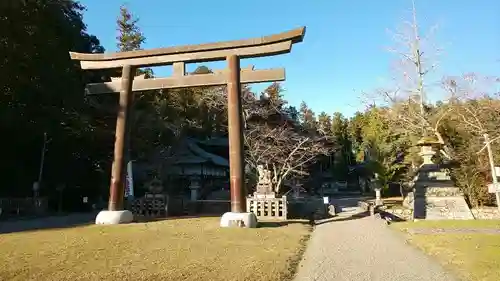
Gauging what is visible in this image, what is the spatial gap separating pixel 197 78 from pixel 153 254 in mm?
7752

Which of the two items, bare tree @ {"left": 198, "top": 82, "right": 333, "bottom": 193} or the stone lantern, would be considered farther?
bare tree @ {"left": 198, "top": 82, "right": 333, "bottom": 193}

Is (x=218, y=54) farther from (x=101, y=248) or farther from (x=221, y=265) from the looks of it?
(x=221, y=265)

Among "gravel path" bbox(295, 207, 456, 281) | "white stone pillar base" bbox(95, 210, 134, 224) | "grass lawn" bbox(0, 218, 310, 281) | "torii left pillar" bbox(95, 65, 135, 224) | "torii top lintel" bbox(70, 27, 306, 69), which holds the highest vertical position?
"torii top lintel" bbox(70, 27, 306, 69)

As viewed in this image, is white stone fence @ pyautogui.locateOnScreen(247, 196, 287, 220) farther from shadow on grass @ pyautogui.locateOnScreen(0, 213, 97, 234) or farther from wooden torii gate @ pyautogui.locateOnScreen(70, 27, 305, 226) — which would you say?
shadow on grass @ pyautogui.locateOnScreen(0, 213, 97, 234)

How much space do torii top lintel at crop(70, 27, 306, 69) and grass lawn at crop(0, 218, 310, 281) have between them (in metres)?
5.97

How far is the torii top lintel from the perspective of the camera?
12.6m

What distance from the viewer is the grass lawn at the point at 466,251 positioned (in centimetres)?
609

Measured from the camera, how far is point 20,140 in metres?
20.7

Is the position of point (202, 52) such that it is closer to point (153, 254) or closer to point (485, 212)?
point (153, 254)

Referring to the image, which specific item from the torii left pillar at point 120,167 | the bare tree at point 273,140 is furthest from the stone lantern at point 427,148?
the torii left pillar at point 120,167

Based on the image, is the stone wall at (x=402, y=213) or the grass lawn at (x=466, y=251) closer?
the grass lawn at (x=466, y=251)

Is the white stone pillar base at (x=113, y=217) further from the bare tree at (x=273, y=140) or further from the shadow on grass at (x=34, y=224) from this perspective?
the bare tree at (x=273, y=140)

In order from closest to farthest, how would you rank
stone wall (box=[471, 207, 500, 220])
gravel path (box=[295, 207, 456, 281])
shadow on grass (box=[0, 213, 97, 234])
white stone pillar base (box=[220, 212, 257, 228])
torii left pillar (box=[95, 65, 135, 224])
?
1. gravel path (box=[295, 207, 456, 281])
2. white stone pillar base (box=[220, 212, 257, 228])
3. shadow on grass (box=[0, 213, 97, 234])
4. torii left pillar (box=[95, 65, 135, 224])
5. stone wall (box=[471, 207, 500, 220])

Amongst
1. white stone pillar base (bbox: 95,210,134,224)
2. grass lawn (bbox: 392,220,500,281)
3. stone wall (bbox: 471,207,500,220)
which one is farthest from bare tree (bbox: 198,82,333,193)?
grass lawn (bbox: 392,220,500,281)
